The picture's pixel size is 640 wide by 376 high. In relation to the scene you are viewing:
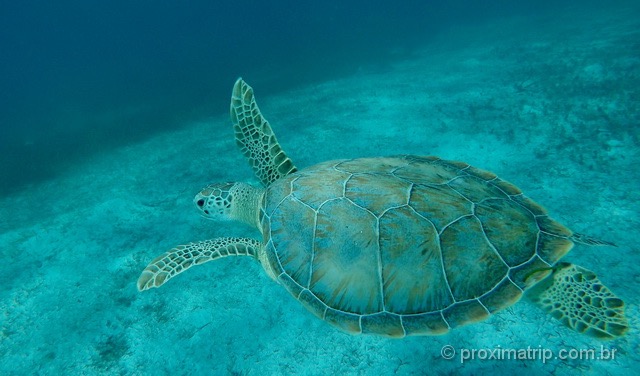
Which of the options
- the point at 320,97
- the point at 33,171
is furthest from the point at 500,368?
the point at 33,171

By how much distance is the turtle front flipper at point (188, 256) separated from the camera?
264 centimetres

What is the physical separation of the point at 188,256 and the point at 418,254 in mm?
2191

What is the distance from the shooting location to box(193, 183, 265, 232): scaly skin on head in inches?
131

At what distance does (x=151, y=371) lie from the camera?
2.65 metres

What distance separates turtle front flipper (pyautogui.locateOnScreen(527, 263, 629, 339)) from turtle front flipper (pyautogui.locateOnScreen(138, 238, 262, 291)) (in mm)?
2469

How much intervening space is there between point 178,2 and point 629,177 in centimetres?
8402

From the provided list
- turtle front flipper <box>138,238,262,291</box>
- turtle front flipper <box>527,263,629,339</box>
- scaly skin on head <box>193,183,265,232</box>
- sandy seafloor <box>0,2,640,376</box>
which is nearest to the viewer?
turtle front flipper <box>527,263,629,339</box>

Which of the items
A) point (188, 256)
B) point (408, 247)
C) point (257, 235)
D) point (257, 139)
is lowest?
point (257, 235)

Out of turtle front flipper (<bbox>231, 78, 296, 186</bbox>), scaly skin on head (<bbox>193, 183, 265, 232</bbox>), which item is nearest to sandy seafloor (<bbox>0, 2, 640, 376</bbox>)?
scaly skin on head (<bbox>193, 183, 265, 232</bbox>)

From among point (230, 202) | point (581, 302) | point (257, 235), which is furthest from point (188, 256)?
point (581, 302)

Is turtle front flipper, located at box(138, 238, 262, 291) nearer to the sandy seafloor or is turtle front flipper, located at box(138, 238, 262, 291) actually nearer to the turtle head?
the turtle head

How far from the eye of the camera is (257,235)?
12.6ft

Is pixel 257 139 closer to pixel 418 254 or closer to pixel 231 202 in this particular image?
pixel 231 202

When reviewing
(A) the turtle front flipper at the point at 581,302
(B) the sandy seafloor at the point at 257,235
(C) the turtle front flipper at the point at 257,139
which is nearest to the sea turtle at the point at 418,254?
(A) the turtle front flipper at the point at 581,302
